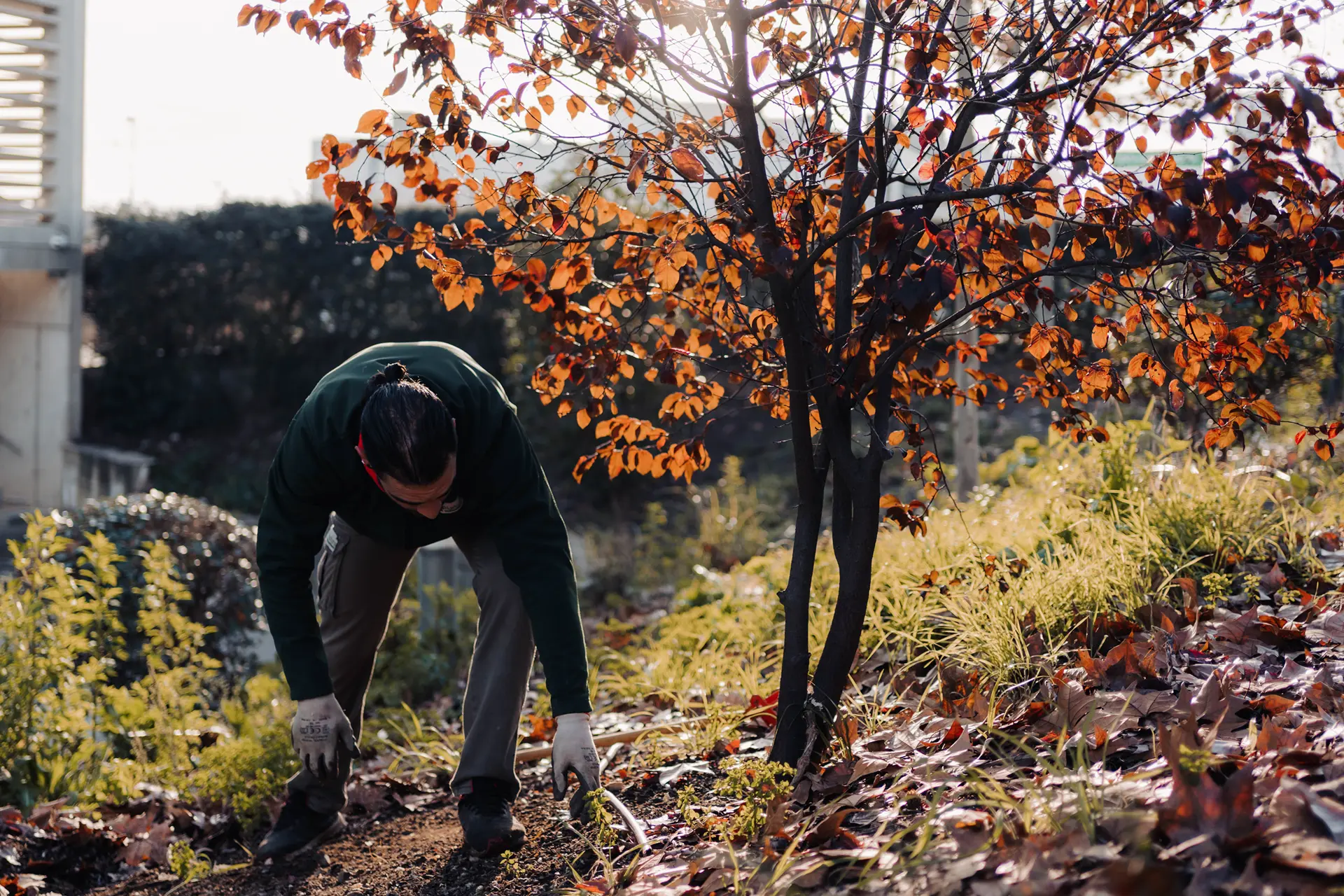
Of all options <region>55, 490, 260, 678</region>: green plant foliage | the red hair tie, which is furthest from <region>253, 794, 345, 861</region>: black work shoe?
<region>55, 490, 260, 678</region>: green plant foliage

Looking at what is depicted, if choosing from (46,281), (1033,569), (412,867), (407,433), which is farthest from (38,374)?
(1033,569)

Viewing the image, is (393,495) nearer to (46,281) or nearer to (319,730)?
(319,730)

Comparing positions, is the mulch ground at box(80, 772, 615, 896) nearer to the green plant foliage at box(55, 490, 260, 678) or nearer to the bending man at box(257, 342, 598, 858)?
the bending man at box(257, 342, 598, 858)

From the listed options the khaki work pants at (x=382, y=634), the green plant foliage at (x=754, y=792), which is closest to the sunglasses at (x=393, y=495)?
the khaki work pants at (x=382, y=634)

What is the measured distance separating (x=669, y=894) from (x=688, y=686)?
168 cm

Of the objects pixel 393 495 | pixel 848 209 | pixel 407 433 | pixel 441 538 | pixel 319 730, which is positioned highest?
pixel 848 209

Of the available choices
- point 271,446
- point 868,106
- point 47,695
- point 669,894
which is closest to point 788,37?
point 868,106

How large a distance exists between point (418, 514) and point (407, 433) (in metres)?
0.42

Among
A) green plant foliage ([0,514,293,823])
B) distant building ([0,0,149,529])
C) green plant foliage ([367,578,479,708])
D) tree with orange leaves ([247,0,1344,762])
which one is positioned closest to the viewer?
tree with orange leaves ([247,0,1344,762])

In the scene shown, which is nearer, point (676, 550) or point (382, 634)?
point (382, 634)

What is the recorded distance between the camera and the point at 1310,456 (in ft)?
15.5

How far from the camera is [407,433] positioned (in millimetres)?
2264

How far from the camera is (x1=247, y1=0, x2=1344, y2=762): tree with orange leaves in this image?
6.80 feet

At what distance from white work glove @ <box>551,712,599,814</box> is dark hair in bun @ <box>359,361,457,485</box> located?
0.62 metres
